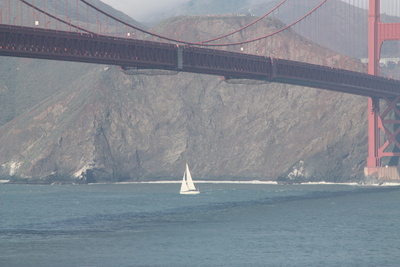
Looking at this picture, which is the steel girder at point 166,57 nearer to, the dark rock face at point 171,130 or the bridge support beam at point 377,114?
the bridge support beam at point 377,114

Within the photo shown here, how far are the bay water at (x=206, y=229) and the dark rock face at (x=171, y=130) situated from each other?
36.3 meters

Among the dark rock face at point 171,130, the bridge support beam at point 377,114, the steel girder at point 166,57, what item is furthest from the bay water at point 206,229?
the dark rock face at point 171,130

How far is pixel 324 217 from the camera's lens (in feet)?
279

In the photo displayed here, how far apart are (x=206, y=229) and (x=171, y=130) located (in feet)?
323

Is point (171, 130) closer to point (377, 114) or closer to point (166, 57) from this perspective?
point (377, 114)

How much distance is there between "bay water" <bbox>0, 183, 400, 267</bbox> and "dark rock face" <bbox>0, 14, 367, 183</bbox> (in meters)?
36.3

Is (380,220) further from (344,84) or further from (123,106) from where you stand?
(123,106)

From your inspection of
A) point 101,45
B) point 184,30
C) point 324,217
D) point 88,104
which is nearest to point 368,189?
point 324,217

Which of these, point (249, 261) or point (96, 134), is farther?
point (96, 134)

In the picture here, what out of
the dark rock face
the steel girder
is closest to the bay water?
the steel girder

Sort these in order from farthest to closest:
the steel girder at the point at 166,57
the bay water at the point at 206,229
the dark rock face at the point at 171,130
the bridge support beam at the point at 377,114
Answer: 1. the dark rock face at the point at 171,130
2. the bridge support beam at the point at 377,114
3. the steel girder at the point at 166,57
4. the bay water at the point at 206,229

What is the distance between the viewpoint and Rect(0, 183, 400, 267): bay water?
193 feet

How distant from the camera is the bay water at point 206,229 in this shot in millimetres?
58938

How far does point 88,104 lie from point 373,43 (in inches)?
2338
